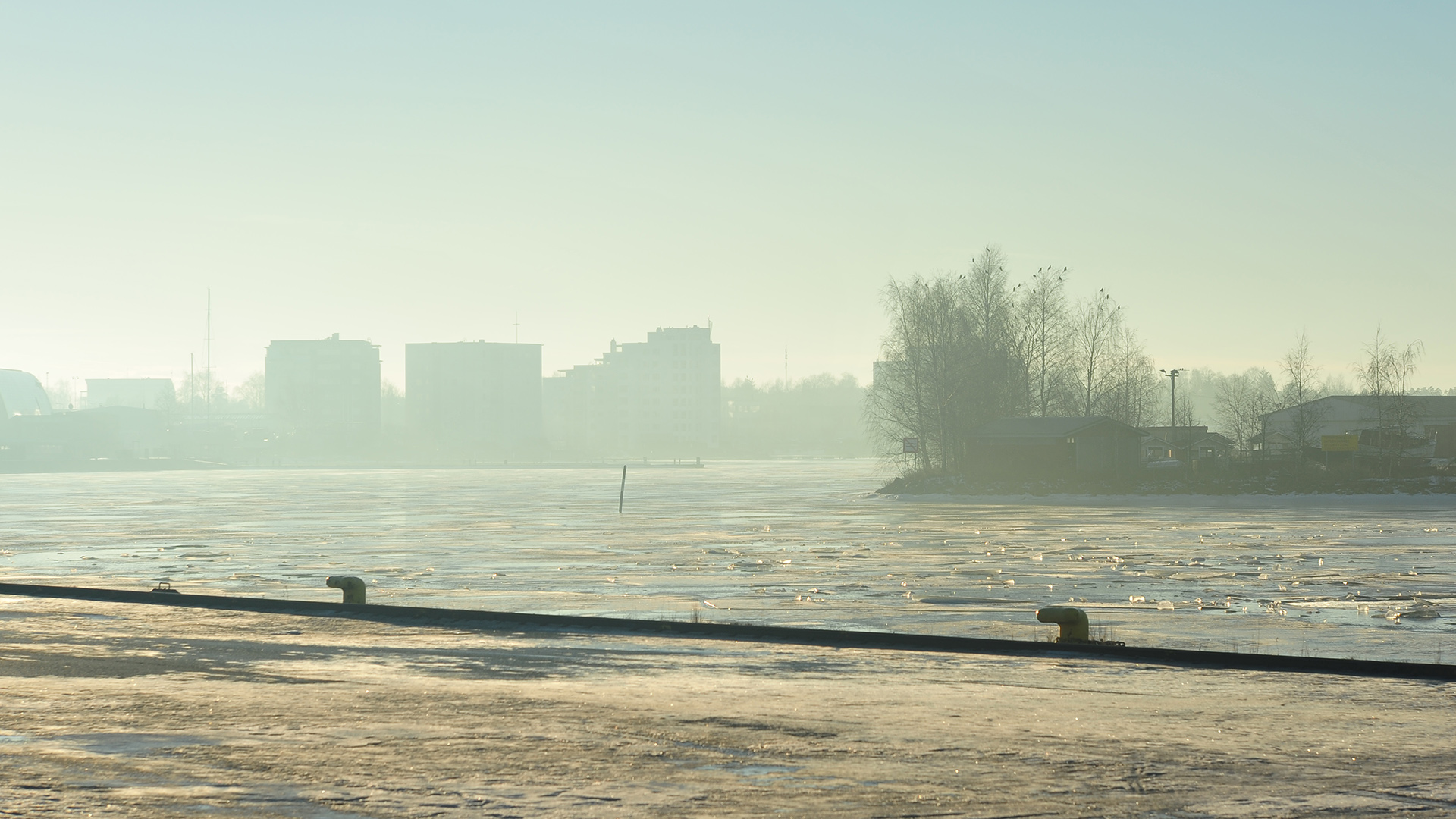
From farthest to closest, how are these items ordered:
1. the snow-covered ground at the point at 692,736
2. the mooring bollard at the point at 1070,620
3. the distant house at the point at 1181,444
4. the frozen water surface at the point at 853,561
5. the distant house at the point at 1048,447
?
the distant house at the point at 1181,444 < the distant house at the point at 1048,447 < the frozen water surface at the point at 853,561 < the mooring bollard at the point at 1070,620 < the snow-covered ground at the point at 692,736

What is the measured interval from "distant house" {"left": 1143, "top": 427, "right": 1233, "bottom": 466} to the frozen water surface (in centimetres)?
3506

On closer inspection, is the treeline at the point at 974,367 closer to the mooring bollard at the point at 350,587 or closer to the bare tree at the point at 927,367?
the bare tree at the point at 927,367

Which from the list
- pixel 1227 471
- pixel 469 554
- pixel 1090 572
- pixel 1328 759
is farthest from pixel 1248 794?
pixel 1227 471

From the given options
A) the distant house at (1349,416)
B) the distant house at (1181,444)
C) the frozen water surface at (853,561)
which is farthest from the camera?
the distant house at (1349,416)

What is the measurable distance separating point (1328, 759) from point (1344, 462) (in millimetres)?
83561

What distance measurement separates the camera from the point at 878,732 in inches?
336

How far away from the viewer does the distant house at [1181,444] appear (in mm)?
98625

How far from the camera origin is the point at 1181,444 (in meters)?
100

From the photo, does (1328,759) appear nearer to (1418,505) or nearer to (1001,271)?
(1418,505)

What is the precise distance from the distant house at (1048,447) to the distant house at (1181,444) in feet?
48.5

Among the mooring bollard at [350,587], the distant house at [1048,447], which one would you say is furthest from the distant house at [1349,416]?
the mooring bollard at [350,587]

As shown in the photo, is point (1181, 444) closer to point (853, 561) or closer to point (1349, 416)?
point (1349, 416)

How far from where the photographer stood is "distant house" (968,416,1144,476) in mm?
80500

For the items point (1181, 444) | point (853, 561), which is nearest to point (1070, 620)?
point (853, 561)
